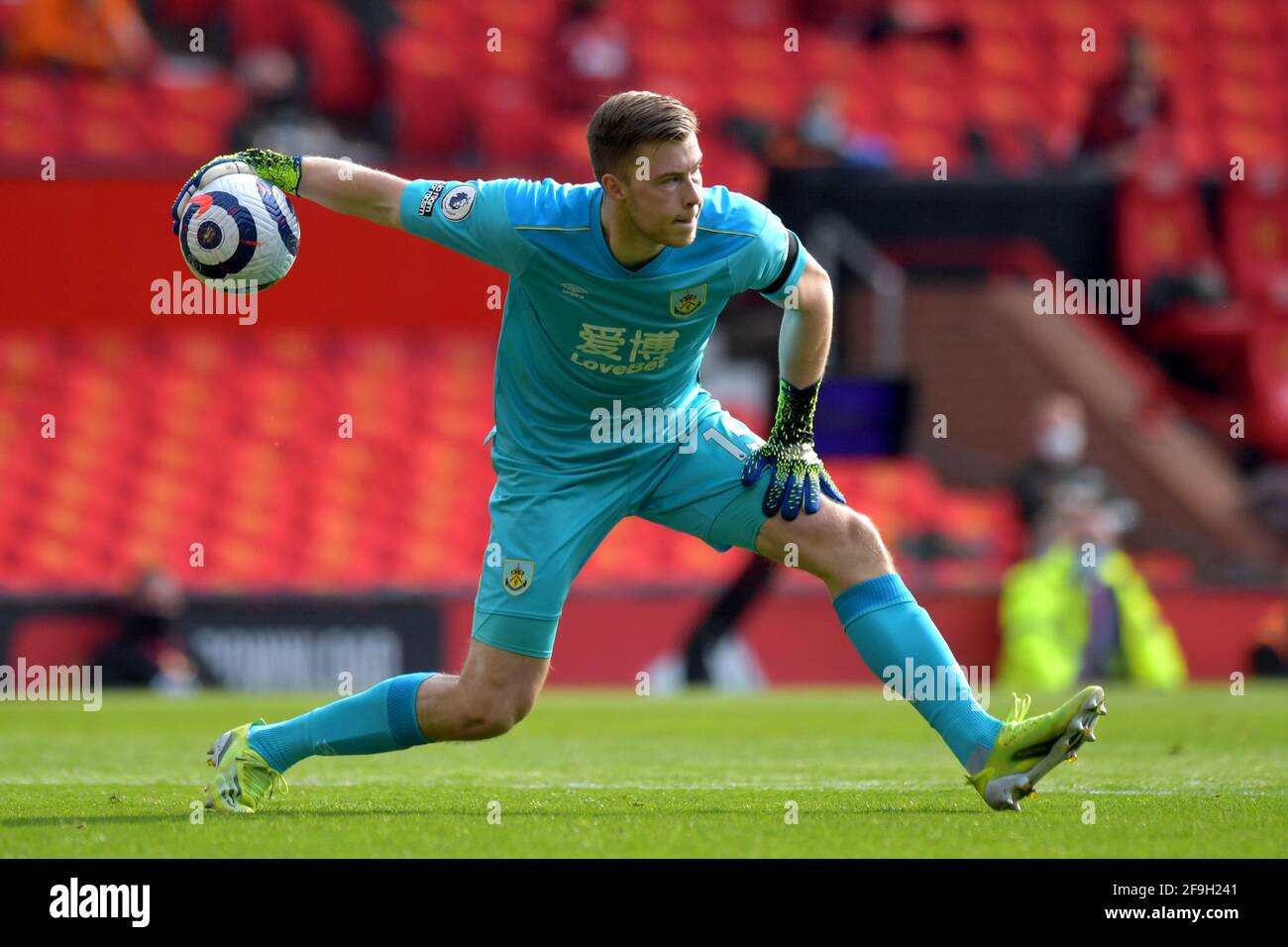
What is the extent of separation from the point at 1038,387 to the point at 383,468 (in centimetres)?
575

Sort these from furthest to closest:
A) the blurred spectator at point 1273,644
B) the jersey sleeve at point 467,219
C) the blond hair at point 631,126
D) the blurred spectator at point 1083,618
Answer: the blurred spectator at point 1273,644 < the blurred spectator at point 1083,618 < the jersey sleeve at point 467,219 < the blond hair at point 631,126

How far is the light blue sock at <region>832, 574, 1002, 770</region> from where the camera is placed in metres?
5.42

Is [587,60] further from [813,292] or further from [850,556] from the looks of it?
[850,556]

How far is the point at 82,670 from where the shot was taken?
13391mm

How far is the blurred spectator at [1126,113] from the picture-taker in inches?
665

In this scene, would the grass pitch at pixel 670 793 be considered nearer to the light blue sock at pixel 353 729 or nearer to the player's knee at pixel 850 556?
the light blue sock at pixel 353 729

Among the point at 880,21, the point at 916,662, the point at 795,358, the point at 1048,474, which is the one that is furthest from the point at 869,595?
the point at 880,21

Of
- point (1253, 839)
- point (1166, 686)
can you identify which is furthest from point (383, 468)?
point (1253, 839)

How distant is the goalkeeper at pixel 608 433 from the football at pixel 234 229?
0.23ft

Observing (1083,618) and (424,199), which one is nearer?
(424,199)

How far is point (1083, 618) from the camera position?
1356 centimetres

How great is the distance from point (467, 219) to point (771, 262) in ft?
3.04

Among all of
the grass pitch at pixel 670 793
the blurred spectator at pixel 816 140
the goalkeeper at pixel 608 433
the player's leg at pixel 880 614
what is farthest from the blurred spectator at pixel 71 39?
the player's leg at pixel 880 614

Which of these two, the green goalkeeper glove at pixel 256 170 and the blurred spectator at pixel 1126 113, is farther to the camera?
the blurred spectator at pixel 1126 113
